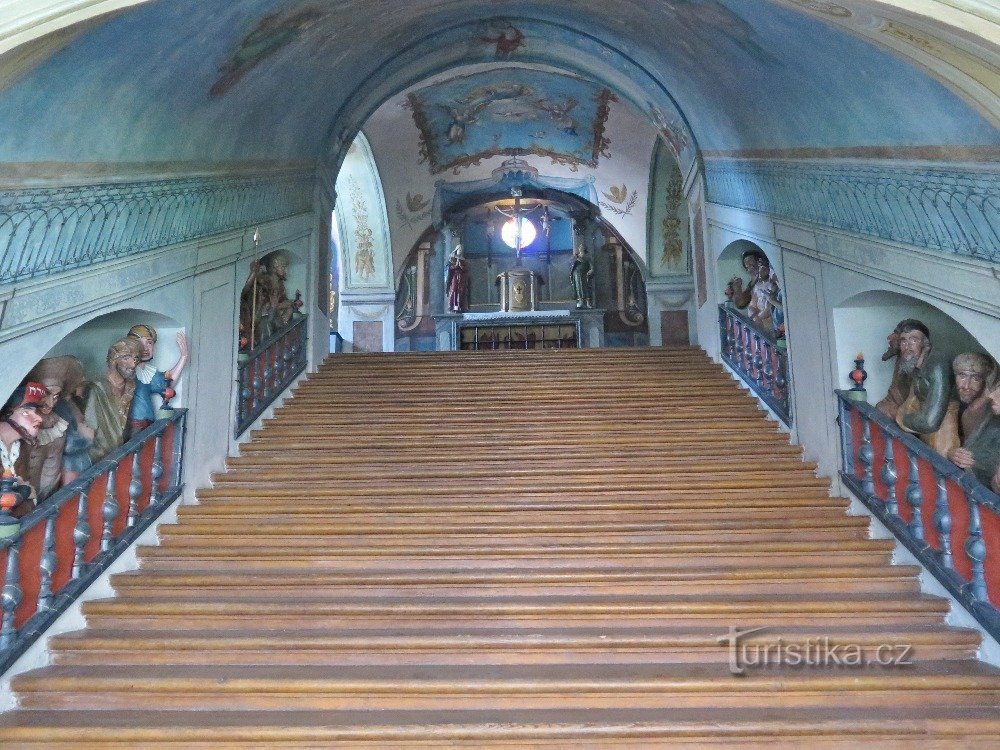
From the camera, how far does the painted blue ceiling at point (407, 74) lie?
13.9 ft

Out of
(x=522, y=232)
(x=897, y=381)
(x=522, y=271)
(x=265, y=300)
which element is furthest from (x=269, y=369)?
(x=522, y=232)

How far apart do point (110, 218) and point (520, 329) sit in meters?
11.5

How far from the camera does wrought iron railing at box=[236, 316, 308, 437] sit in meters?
7.08

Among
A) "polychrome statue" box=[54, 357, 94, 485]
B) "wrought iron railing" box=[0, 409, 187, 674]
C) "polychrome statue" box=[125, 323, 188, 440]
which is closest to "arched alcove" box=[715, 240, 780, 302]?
"polychrome statue" box=[125, 323, 188, 440]

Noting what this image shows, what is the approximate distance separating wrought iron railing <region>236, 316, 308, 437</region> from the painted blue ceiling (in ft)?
5.76

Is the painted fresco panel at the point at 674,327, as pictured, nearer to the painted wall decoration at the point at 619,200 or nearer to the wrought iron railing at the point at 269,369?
the painted wall decoration at the point at 619,200

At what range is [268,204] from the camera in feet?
26.1

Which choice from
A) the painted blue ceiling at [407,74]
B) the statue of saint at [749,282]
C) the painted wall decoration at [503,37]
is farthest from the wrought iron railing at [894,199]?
the painted wall decoration at [503,37]

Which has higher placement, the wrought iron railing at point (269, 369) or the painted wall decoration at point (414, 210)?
the painted wall decoration at point (414, 210)

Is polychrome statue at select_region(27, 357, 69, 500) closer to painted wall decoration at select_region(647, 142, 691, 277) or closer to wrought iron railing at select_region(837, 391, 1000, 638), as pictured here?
wrought iron railing at select_region(837, 391, 1000, 638)

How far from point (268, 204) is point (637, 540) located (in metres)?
5.05

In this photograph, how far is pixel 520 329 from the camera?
634 inches

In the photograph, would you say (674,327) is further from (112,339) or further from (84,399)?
(84,399)

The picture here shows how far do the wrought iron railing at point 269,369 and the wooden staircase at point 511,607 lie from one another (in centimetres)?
38
